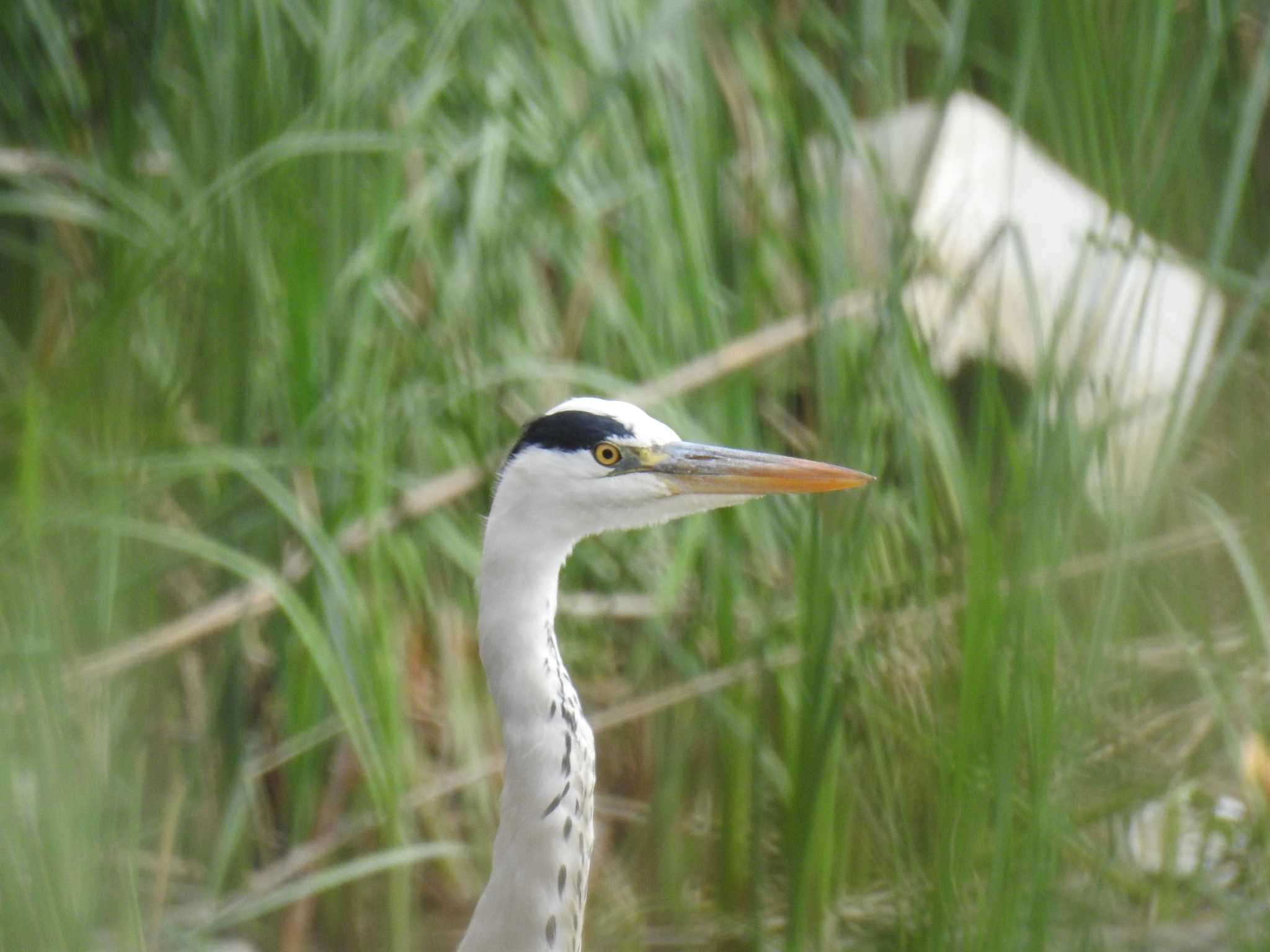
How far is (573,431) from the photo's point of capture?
151 cm

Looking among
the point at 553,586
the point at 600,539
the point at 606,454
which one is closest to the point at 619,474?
the point at 606,454

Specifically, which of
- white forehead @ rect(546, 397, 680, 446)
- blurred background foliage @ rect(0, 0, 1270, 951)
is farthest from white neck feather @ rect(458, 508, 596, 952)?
blurred background foliage @ rect(0, 0, 1270, 951)

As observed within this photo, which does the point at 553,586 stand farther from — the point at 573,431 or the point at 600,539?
the point at 600,539

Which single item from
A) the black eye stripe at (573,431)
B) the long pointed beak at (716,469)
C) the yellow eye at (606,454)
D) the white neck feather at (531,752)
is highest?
the black eye stripe at (573,431)

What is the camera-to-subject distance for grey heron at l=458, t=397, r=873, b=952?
1.44 metres

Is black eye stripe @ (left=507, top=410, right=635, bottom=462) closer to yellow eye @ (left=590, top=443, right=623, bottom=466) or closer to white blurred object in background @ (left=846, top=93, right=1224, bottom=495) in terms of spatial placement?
yellow eye @ (left=590, top=443, right=623, bottom=466)

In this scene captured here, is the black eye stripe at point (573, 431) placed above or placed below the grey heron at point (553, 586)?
above

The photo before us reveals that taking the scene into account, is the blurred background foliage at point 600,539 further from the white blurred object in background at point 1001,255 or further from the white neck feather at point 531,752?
the white neck feather at point 531,752

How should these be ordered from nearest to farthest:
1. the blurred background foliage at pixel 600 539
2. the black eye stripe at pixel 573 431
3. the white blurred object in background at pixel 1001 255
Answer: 1. the blurred background foliage at pixel 600 539
2. the black eye stripe at pixel 573 431
3. the white blurred object in background at pixel 1001 255

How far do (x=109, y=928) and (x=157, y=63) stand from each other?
3.67ft

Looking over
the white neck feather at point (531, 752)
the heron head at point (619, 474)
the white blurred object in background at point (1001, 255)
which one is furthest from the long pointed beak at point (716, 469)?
the white blurred object in background at point (1001, 255)

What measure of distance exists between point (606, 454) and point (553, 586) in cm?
15

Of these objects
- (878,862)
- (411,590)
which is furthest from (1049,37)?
(411,590)

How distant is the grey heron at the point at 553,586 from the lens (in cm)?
144
